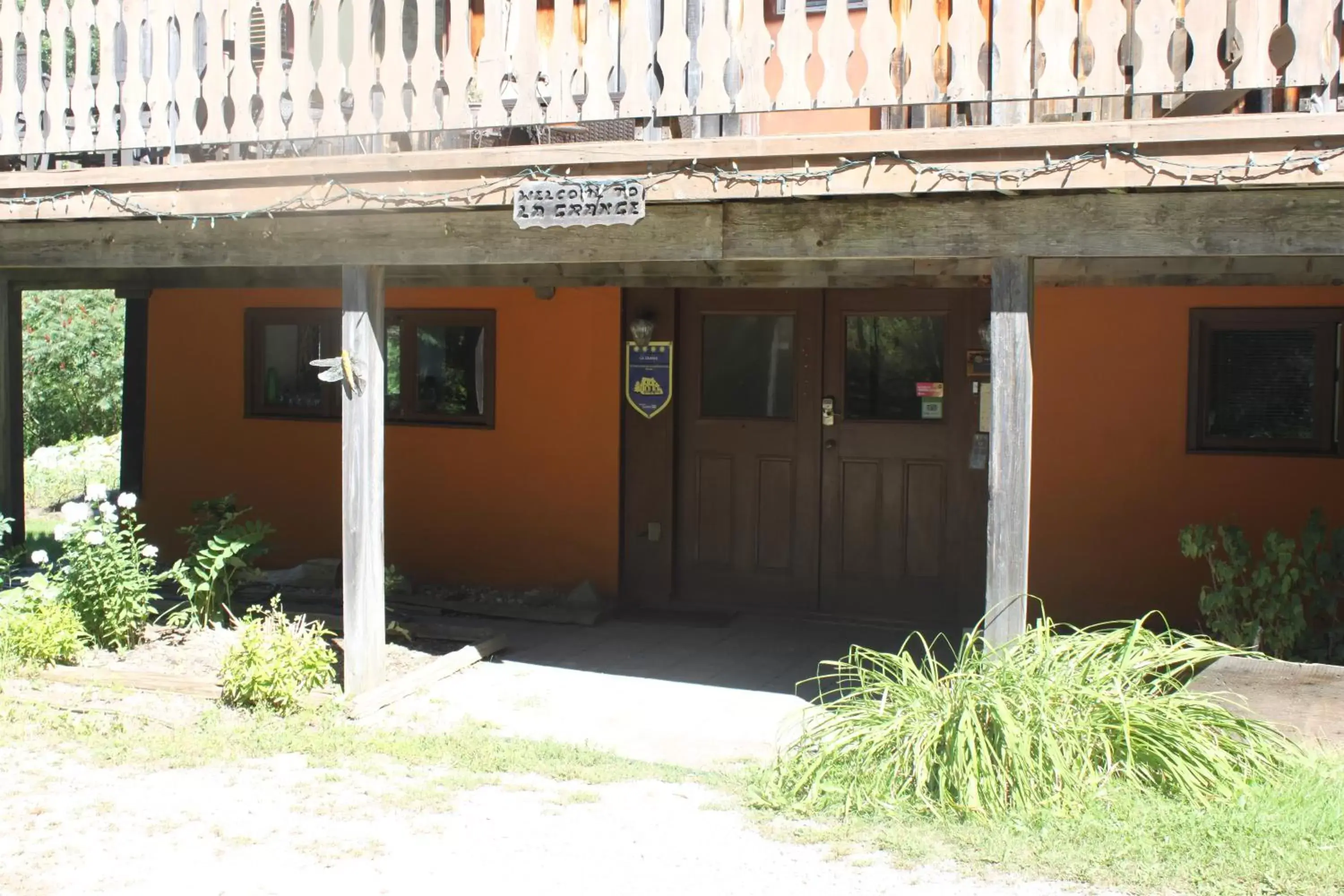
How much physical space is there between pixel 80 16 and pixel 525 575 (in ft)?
15.6

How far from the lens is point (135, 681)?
733 centimetres

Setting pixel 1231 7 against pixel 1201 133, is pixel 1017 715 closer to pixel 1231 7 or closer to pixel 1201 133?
pixel 1201 133

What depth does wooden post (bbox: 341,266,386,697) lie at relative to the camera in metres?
6.92

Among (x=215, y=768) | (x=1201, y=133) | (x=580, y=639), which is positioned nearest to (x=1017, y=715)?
(x=1201, y=133)

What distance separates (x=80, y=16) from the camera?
6.94 metres

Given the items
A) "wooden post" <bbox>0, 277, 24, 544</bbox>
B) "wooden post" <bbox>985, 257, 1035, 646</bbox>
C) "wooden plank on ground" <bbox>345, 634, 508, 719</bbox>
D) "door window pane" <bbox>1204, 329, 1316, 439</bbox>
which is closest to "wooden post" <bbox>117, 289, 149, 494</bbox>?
"wooden post" <bbox>0, 277, 24, 544</bbox>

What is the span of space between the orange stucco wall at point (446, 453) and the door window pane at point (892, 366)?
1673mm

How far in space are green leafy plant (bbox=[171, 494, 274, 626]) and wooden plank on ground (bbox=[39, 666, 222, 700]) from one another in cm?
65

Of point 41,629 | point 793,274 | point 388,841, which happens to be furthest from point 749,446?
point 388,841

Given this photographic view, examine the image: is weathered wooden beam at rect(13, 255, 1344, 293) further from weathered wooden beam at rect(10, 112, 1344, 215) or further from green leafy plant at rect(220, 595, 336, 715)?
green leafy plant at rect(220, 595, 336, 715)

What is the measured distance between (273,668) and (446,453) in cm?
351

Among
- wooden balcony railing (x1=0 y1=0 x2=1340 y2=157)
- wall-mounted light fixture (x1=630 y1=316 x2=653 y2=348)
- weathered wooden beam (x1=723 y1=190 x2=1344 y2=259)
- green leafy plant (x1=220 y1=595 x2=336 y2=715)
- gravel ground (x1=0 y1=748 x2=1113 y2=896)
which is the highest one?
wooden balcony railing (x1=0 y1=0 x2=1340 y2=157)

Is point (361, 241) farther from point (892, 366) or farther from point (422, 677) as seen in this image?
point (892, 366)

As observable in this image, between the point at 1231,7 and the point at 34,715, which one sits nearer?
the point at 1231,7
